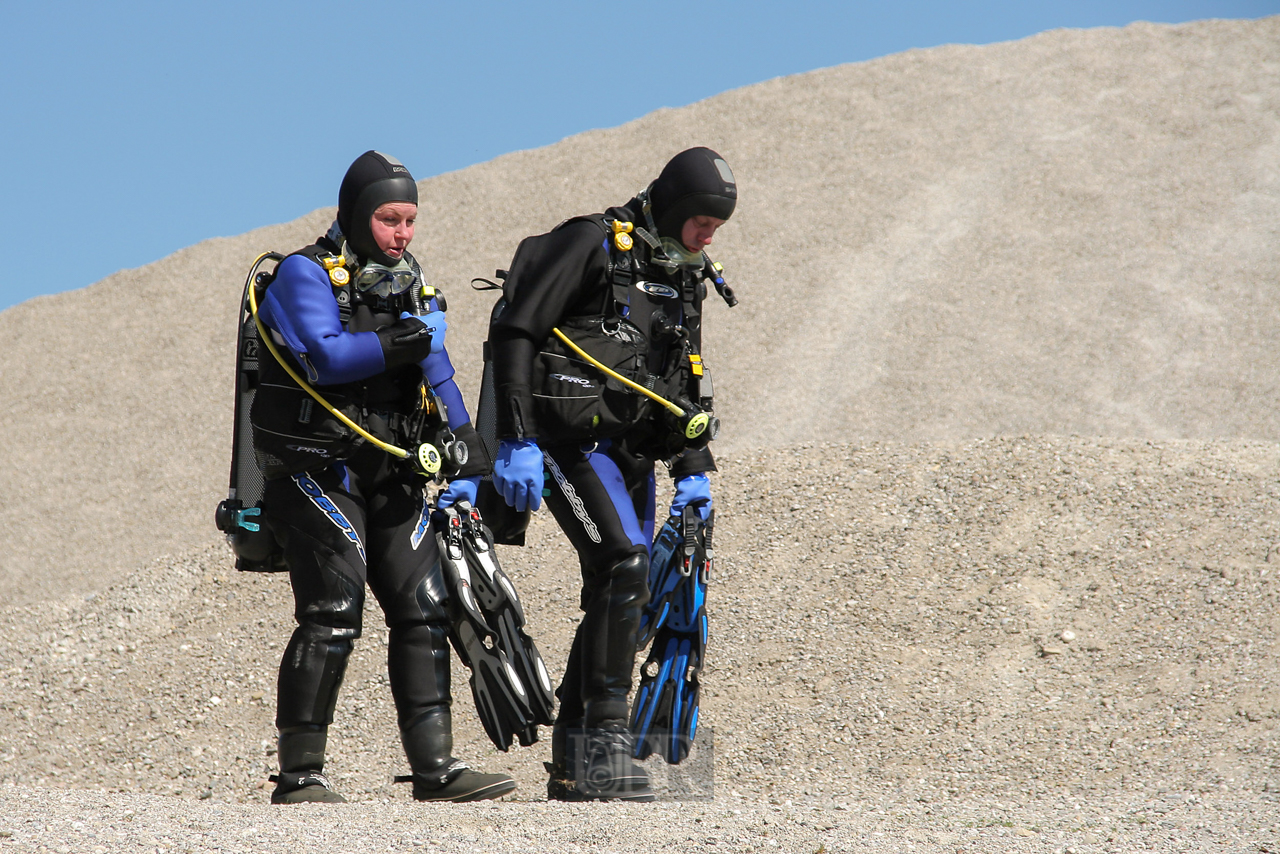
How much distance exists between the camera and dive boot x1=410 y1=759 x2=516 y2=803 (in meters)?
4.51

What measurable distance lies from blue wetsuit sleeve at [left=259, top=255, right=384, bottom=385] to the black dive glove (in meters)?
0.03

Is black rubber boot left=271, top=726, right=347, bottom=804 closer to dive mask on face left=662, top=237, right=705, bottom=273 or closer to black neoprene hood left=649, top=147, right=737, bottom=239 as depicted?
dive mask on face left=662, top=237, right=705, bottom=273

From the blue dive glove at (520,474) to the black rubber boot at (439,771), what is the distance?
802 millimetres

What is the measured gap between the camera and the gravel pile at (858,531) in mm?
5262

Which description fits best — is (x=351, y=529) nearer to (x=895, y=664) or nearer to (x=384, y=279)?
(x=384, y=279)

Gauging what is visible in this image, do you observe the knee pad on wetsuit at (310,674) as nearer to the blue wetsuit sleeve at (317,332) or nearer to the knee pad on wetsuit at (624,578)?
the blue wetsuit sleeve at (317,332)

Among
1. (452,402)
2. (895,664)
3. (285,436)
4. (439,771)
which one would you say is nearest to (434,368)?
(452,402)

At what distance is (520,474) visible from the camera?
481 cm

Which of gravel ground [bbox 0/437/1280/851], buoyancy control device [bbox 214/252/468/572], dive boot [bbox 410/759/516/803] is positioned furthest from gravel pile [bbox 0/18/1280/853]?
buoyancy control device [bbox 214/252/468/572]

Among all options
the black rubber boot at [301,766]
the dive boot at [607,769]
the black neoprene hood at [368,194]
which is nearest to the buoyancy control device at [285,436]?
the black neoprene hood at [368,194]

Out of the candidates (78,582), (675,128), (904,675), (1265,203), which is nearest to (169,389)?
(78,582)

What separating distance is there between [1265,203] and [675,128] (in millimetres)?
11447

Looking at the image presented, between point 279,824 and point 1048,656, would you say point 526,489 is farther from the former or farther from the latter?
point 1048,656

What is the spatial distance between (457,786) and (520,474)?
112 cm
